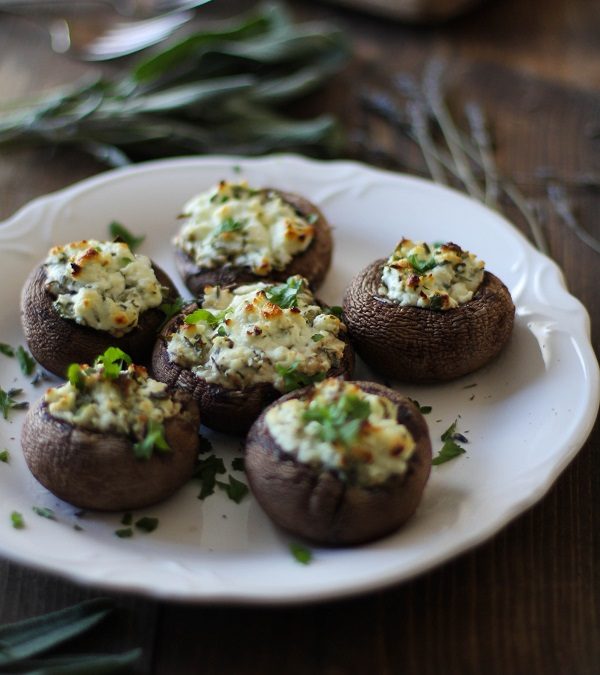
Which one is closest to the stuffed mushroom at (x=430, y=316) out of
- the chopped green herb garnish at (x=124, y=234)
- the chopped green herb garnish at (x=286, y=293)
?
the chopped green herb garnish at (x=286, y=293)

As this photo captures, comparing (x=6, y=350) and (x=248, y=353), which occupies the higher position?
(x=248, y=353)

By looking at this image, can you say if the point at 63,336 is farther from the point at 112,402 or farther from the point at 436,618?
the point at 436,618

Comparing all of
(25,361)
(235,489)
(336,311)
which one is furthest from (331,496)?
(25,361)

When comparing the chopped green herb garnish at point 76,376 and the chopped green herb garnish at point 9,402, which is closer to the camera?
the chopped green herb garnish at point 76,376

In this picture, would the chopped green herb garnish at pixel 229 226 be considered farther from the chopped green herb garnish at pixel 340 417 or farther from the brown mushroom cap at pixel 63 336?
the chopped green herb garnish at pixel 340 417

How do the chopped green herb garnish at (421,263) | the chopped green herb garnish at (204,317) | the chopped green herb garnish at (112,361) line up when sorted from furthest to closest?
the chopped green herb garnish at (421,263) → the chopped green herb garnish at (204,317) → the chopped green herb garnish at (112,361)

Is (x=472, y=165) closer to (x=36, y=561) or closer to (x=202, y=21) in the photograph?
(x=202, y=21)

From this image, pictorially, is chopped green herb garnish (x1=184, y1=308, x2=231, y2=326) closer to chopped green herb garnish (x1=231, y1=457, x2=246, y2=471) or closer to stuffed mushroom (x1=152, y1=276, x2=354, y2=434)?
stuffed mushroom (x1=152, y1=276, x2=354, y2=434)
